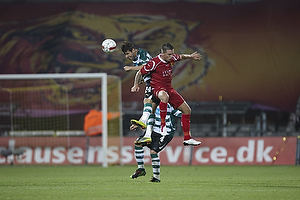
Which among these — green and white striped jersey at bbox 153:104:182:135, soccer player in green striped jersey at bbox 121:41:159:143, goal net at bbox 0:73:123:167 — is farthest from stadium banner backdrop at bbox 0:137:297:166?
soccer player in green striped jersey at bbox 121:41:159:143

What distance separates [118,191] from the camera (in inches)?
320

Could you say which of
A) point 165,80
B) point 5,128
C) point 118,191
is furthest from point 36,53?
point 118,191

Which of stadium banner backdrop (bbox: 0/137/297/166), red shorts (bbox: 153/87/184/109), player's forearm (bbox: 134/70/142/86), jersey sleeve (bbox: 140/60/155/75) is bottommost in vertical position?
stadium banner backdrop (bbox: 0/137/297/166)

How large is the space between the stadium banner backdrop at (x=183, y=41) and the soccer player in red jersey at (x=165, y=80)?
33.0 feet

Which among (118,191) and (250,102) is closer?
(118,191)

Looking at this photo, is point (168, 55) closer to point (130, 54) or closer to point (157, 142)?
point (130, 54)

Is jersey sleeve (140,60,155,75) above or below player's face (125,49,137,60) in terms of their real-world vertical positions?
below

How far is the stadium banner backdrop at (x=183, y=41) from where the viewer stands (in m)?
20.4

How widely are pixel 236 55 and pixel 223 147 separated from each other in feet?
17.5

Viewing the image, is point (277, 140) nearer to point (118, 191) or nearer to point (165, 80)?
point (165, 80)

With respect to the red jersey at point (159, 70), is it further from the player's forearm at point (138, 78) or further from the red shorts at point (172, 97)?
the player's forearm at point (138, 78)

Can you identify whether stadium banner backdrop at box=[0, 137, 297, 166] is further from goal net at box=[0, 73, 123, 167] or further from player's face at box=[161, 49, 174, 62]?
player's face at box=[161, 49, 174, 62]

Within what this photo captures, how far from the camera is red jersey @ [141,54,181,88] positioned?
948cm

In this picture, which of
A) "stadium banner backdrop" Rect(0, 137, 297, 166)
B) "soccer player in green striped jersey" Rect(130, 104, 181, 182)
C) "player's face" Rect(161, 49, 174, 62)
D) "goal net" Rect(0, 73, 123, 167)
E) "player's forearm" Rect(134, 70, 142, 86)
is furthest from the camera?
"goal net" Rect(0, 73, 123, 167)
